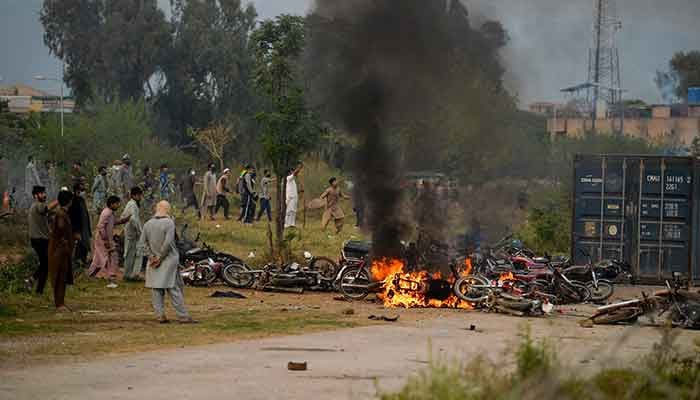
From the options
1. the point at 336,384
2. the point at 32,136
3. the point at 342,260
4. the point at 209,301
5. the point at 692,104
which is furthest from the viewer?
the point at 692,104

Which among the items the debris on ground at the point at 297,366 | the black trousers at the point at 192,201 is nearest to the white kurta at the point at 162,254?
the debris on ground at the point at 297,366

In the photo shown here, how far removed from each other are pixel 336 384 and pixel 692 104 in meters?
59.6

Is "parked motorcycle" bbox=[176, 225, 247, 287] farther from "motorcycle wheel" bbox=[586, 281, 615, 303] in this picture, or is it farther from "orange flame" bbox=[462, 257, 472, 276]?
"motorcycle wheel" bbox=[586, 281, 615, 303]

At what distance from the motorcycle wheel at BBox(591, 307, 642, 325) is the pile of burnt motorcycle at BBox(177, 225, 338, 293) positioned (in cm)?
520

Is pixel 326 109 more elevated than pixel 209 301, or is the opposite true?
pixel 326 109

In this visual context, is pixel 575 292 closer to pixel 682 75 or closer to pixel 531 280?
pixel 531 280

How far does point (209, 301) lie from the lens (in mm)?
18125

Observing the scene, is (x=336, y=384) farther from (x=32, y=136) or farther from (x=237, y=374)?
(x=32, y=136)

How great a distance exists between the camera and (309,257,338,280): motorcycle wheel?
1970 centimetres

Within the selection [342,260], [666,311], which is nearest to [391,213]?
[342,260]

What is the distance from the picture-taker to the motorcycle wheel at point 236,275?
20.1m

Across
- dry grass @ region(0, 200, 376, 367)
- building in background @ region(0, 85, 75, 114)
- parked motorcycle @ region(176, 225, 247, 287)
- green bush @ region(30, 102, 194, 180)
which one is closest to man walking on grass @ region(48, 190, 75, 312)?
dry grass @ region(0, 200, 376, 367)

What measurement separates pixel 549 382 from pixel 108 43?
69.0 m

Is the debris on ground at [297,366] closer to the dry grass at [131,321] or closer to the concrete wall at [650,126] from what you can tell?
the dry grass at [131,321]
